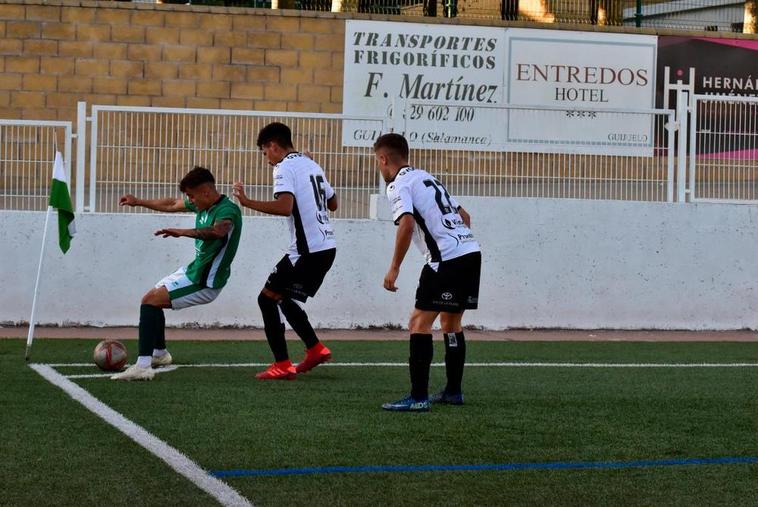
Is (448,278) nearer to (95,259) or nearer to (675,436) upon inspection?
(675,436)

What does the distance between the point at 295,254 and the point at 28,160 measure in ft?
17.5

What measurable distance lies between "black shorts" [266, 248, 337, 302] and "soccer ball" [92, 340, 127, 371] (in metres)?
1.27

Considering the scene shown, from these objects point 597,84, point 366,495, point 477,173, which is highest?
point 597,84

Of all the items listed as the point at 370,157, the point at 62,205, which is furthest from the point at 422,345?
the point at 370,157

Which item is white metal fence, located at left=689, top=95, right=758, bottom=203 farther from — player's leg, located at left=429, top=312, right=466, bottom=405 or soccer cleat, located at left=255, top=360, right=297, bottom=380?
player's leg, located at left=429, top=312, right=466, bottom=405

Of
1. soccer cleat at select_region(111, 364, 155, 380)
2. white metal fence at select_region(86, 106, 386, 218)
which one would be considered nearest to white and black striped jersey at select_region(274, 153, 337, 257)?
soccer cleat at select_region(111, 364, 155, 380)

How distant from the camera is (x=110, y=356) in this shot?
10008 millimetres

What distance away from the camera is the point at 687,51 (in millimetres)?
21844

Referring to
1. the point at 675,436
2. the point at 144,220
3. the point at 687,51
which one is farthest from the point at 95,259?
the point at 687,51

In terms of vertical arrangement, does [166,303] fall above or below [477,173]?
below

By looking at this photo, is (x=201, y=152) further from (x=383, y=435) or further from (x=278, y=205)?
(x=383, y=435)

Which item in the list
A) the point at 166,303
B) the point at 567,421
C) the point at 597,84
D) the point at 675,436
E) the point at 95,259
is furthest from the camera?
the point at 597,84

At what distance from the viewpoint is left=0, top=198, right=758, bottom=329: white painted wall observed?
14180mm

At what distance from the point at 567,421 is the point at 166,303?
3287mm
